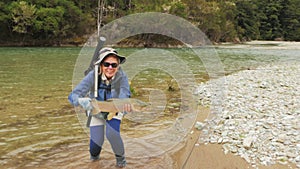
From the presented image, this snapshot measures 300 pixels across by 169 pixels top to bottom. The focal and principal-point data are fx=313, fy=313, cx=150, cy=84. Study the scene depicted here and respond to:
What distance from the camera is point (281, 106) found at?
27.9ft

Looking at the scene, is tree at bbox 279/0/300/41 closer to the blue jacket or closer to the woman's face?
the blue jacket

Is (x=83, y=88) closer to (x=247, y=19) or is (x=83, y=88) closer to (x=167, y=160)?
(x=167, y=160)

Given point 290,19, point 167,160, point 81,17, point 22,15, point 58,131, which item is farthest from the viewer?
point 290,19

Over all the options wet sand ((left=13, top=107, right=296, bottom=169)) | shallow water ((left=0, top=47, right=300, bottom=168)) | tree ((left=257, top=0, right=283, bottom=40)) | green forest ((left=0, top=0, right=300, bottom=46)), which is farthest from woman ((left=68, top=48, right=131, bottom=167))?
tree ((left=257, top=0, right=283, bottom=40))

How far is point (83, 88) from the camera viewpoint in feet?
14.9

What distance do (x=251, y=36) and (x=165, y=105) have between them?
79.9 m

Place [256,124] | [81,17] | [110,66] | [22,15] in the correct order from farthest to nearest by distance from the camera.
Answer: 1. [81,17]
2. [22,15]
3. [256,124]
4. [110,66]

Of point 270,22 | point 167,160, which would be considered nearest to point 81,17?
point 167,160

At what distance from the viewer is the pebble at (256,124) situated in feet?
17.4

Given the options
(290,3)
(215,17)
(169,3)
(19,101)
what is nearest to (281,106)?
(19,101)

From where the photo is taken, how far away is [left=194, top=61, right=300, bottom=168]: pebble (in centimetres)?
530

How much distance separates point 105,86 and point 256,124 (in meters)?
3.72

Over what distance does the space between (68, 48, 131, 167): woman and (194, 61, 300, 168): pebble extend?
7.11ft

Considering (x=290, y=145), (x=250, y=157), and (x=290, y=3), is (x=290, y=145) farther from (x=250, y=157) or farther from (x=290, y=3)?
(x=290, y=3)
